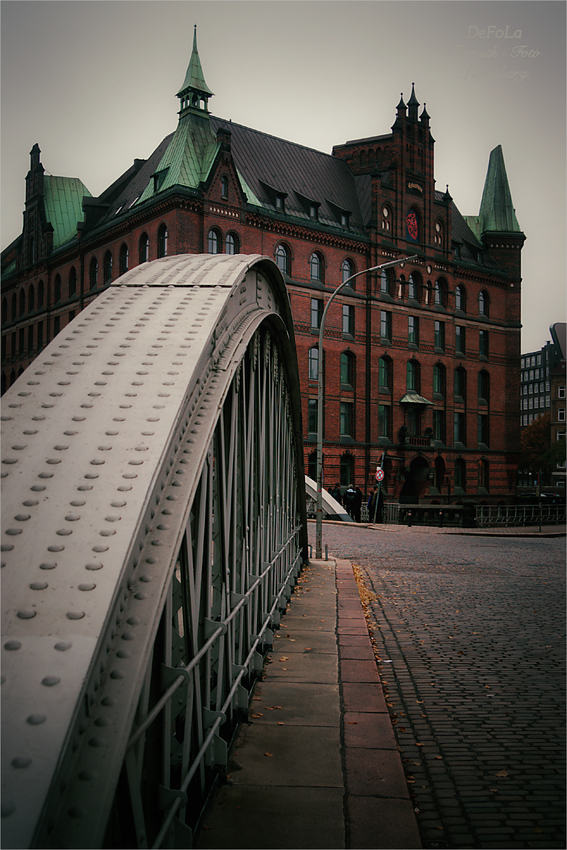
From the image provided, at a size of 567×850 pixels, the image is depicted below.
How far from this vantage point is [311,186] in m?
47.0

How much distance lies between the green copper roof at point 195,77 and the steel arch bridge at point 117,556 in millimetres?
40352

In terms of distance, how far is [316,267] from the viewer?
43.9 m

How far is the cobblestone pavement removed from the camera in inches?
164

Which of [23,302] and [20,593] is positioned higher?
[23,302]

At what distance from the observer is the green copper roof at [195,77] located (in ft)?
133

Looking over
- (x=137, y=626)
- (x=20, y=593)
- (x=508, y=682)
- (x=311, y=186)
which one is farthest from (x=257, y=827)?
(x=311, y=186)

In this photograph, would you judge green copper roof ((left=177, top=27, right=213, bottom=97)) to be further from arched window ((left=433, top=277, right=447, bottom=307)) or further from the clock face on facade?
arched window ((left=433, top=277, right=447, bottom=307))

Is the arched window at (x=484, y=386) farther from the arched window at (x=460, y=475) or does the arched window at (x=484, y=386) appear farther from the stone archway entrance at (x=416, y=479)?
the stone archway entrance at (x=416, y=479)

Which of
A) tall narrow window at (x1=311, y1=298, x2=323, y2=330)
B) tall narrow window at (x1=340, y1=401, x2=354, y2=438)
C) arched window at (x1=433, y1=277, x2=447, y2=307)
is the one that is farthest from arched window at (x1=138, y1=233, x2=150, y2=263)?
arched window at (x1=433, y1=277, x2=447, y2=307)

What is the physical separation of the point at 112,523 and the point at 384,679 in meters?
5.39

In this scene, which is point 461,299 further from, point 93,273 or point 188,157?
point 93,273

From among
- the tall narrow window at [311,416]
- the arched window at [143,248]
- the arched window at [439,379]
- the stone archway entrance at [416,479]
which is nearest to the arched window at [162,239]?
the arched window at [143,248]

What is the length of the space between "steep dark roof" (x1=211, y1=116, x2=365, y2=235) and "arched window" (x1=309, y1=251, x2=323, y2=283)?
2.25 m

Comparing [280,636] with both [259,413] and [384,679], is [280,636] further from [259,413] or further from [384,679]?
[259,413]
